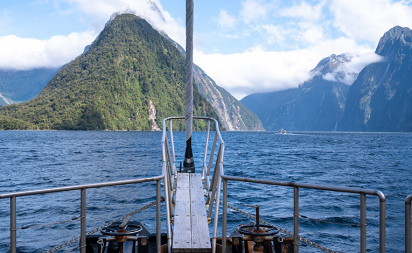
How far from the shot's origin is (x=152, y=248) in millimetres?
6137

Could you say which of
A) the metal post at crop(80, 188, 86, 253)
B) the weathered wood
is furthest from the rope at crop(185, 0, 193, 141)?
the metal post at crop(80, 188, 86, 253)

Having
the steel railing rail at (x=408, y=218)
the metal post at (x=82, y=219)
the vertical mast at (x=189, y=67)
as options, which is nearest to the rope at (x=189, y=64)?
the vertical mast at (x=189, y=67)

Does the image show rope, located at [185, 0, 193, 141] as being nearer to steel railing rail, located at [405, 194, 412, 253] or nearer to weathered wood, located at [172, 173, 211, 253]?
weathered wood, located at [172, 173, 211, 253]

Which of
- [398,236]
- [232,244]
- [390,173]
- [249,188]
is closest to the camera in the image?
[232,244]

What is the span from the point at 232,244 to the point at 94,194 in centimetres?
1866

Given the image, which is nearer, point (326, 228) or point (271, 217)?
point (326, 228)

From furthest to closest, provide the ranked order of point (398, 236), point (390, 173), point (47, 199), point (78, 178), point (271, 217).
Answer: point (390, 173) < point (78, 178) < point (47, 199) < point (271, 217) < point (398, 236)

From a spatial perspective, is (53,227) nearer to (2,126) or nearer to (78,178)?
(78,178)

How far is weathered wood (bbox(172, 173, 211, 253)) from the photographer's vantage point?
4824 millimetres

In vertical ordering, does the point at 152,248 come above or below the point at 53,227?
above

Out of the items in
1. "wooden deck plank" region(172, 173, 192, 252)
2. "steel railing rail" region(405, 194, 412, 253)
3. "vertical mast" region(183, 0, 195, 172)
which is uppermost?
"vertical mast" region(183, 0, 195, 172)

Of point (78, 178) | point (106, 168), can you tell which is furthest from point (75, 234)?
point (106, 168)

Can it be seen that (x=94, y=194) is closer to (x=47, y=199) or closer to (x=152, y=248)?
(x=47, y=199)

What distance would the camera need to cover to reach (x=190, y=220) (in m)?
5.48
